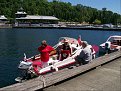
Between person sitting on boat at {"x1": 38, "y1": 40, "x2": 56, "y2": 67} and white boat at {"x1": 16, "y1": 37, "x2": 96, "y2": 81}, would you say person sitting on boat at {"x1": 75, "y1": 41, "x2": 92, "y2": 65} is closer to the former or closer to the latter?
white boat at {"x1": 16, "y1": 37, "x2": 96, "y2": 81}

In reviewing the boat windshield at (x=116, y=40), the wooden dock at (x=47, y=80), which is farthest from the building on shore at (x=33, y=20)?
the wooden dock at (x=47, y=80)

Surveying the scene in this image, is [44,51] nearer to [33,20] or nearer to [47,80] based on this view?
[47,80]

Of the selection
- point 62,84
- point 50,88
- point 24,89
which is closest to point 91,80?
point 62,84

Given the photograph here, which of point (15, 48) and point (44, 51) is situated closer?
point (44, 51)

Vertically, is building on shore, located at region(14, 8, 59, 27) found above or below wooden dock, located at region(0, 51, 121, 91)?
below

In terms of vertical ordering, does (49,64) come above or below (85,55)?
below

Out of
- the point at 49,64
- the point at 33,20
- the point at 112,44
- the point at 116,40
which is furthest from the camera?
the point at 33,20

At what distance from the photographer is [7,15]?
189m

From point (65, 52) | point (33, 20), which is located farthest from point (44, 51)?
point (33, 20)

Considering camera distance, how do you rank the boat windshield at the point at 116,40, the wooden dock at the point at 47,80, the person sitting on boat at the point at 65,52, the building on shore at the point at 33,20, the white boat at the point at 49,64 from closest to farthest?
the wooden dock at the point at 47,80 < the white boat at the point at 49,64 < the person sitting on boat at the point at 65,52 < the boat windshield at the point at 116,40 < the building on shore at the point at 33,20

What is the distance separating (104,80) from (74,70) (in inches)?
56.1

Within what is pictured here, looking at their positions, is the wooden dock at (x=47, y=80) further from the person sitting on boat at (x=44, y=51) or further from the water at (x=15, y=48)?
the water at (x=15, y=48)

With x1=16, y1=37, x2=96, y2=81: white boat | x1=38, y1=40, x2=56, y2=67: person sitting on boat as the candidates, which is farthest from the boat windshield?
x1=38, y1=40, x2=56, y2=67: person sitting on boat

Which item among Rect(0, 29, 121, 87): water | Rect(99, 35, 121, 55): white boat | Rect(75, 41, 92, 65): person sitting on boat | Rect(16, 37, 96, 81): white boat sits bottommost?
Rect(0, 29, 121, 87): water
